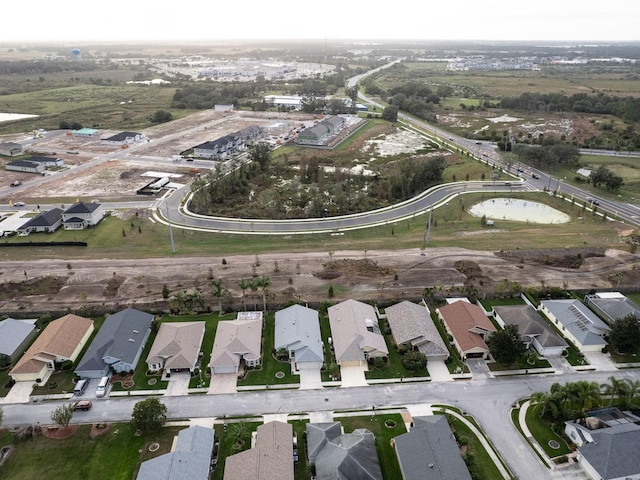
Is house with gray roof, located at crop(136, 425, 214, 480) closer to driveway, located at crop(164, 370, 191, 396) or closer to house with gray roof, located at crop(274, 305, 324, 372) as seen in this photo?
driveway, located at crop(164, 370, 191, 396)

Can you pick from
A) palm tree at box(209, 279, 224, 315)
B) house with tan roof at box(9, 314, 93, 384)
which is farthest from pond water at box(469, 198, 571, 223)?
house with tan roof at box(9, 314, 93, 384)

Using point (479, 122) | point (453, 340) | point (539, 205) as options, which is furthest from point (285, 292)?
point (479, 122)

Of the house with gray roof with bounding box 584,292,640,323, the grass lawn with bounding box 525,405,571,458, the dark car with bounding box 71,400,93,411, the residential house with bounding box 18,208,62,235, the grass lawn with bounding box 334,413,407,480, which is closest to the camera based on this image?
the grass lawn with bounding box 334,413,407,480

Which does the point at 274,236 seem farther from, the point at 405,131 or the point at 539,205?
the point at 405,131

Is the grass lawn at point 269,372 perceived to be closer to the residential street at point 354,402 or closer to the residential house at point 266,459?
the residential street at point 354,402

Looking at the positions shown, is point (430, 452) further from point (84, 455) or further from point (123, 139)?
point (123, 139)

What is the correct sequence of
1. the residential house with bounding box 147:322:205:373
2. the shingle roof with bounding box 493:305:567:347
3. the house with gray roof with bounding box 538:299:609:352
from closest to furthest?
the residential house with bounding box 147:322:205:373 < the shingle roof with bounding box 493:305:567:347 < the house with gray roof with bounding box 538:299:609:352
